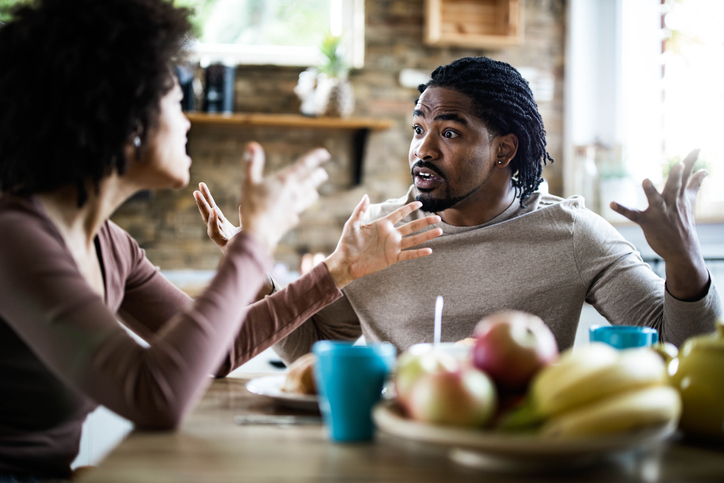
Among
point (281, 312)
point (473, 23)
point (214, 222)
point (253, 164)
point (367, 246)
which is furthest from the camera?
point (473, 23)

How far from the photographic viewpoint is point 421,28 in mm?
3561

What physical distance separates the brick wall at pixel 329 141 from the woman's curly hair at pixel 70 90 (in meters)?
2.44

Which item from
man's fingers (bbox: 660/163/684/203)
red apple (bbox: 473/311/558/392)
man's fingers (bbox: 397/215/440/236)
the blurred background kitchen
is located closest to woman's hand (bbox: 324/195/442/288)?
man's fingers (bbox: 397/215/440/236)

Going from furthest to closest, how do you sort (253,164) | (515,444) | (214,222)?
(214,222) < (253,164) < (515,444)

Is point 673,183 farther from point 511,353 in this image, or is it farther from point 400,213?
point 511,353

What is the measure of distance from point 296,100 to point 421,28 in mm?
808

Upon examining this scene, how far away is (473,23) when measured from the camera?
3.52m

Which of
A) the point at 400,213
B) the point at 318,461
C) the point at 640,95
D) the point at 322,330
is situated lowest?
the point at 322,330

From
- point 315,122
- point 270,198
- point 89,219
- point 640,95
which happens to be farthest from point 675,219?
point 640,95

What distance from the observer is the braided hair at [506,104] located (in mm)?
1684

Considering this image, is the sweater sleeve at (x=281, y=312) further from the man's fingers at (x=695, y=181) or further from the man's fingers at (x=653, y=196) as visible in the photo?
the man's fingers at (x=695, y=181)

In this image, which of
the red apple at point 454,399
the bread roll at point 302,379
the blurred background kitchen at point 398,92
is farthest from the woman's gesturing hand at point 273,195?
the blurred background kitchen at point 398,92

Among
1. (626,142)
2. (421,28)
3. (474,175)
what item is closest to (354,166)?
(421,28)

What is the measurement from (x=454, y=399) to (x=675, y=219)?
0.80 m
